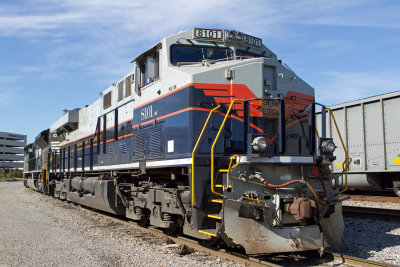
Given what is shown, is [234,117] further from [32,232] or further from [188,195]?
[32,232]

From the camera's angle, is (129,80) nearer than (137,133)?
No

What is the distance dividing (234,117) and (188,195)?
1441mm

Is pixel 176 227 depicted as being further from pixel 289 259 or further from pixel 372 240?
pixel 372 240

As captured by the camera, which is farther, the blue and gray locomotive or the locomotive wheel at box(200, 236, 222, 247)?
the locomotive wheel at box(200, 236, 222, 247)

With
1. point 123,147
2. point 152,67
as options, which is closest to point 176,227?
point 123,147

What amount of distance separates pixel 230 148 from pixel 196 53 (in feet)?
6.31

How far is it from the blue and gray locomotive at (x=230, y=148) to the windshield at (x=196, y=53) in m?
0.02

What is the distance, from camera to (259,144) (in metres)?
5.18

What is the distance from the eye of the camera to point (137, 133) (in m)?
7.81

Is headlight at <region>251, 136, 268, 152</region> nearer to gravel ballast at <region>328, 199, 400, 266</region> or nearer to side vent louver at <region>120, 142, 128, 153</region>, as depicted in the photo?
gravel ballast at <region>328, 199, 400, 266</region>

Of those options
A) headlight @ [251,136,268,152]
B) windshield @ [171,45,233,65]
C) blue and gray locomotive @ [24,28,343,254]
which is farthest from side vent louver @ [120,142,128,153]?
headlight @ [251,136,268,152]

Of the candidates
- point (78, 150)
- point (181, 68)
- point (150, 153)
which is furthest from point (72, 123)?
point (181, 68)

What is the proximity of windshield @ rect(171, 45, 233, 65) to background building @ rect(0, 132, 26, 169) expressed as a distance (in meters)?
98.4

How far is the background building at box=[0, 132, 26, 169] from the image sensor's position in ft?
308
